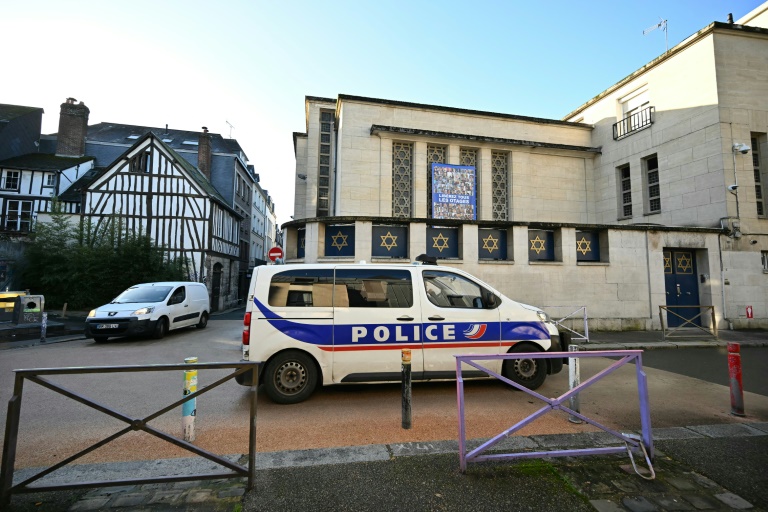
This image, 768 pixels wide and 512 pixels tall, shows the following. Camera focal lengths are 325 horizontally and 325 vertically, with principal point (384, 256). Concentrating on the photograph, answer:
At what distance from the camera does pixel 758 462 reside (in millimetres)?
3178

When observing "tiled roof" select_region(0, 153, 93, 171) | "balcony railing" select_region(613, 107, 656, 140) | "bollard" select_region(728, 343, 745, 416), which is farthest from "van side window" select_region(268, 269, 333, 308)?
"tiled roof" select_region(0, 153, 93, 171)

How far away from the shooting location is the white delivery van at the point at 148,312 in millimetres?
9328

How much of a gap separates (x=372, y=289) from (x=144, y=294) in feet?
31.2

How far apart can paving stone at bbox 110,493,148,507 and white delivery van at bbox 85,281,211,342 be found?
8.67 m

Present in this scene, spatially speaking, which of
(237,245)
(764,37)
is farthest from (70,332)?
(764,37)

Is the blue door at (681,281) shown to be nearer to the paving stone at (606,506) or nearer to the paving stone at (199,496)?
the paving stone at (606,506)

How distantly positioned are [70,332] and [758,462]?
56.0ft

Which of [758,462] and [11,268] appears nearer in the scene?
[758,462]

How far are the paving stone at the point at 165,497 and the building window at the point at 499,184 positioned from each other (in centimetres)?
1549

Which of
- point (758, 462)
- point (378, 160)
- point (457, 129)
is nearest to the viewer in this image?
point (758, 462)

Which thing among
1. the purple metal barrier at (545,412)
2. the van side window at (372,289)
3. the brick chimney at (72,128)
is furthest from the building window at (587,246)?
the brick chimney at (72,128)

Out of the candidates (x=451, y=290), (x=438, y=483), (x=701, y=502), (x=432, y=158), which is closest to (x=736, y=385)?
(x=701, y=502)

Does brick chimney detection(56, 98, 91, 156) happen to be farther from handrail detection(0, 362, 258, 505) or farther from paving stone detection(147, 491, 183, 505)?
paving stone detection(147, 491, 183, 505)

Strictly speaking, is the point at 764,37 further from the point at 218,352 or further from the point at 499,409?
the point at 218,352
